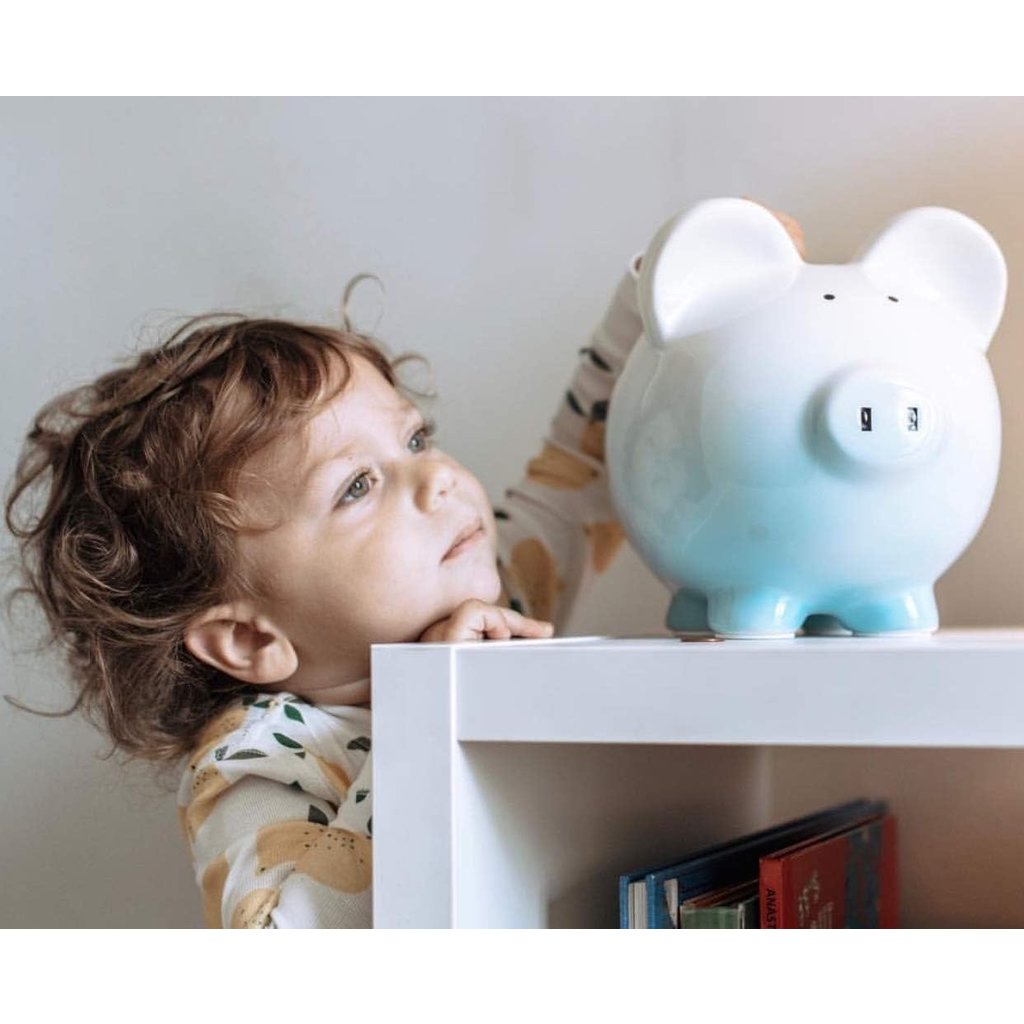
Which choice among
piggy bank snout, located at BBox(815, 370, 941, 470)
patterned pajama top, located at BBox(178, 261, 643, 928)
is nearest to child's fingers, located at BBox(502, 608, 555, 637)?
patterned pajama top, located at BBox(178, 261, 643, 928)

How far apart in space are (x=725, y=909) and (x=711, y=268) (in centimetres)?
31

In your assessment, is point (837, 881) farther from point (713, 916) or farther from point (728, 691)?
point (728, 691)

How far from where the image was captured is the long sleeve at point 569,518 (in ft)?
3.41

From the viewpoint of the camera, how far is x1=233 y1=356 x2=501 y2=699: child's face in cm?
79

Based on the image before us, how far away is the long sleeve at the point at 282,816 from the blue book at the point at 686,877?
12cm

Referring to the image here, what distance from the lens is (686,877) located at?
68 centimetres

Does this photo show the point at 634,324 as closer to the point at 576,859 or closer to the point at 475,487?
the point at 475,487

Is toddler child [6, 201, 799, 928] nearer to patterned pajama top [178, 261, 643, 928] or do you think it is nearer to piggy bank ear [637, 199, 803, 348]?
patterned pajama top [178, 261, 643, 928]

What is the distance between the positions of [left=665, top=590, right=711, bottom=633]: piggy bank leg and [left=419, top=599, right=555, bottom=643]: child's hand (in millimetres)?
83

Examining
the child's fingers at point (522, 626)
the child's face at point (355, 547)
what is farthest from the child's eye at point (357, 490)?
the child's fingers at point (522, 626)

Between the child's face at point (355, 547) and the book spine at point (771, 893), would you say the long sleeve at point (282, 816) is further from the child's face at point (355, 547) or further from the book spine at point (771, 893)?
the book spine at point (771, 893)

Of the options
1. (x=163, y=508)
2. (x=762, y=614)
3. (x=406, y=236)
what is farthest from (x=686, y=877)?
(x=406, y=236)

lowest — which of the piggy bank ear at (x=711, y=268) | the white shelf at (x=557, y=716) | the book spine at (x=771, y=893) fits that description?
the book spine at (x=771, y=893)

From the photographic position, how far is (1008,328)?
3.10ft
